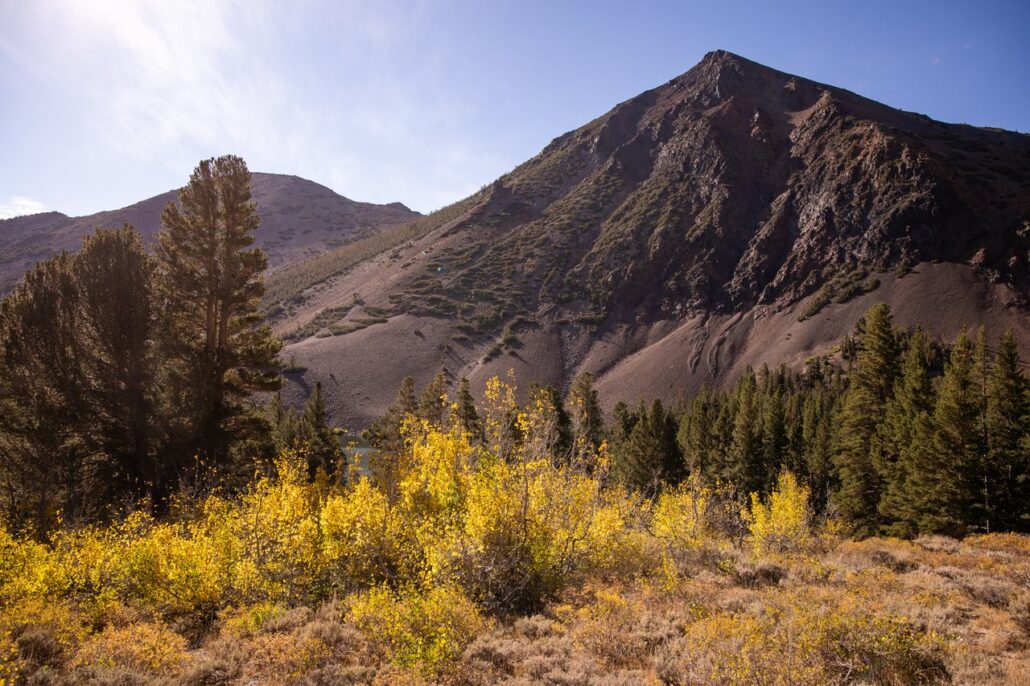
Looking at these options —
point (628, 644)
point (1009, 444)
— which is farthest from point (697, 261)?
point (628, 644)

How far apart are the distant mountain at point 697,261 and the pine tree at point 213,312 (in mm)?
69461

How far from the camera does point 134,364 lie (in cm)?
2034

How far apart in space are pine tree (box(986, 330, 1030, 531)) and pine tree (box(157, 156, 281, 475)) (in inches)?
1472

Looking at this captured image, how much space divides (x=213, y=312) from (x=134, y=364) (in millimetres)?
3790

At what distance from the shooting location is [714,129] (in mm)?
169750

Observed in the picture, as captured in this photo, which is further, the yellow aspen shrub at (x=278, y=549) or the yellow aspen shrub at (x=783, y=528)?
the yellow aspen shrub at (x=783, y=528)

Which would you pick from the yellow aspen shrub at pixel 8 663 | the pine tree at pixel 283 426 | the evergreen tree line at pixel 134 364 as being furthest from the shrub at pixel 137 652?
the pine tree at pixel 283 426

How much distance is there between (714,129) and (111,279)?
187m

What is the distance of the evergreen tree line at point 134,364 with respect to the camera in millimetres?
18688

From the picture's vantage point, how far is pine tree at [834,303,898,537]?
30.2 metres

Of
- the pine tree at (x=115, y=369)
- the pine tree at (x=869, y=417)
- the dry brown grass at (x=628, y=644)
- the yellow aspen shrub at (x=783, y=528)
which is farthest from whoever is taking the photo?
the pine tree at (x=869, y=417)

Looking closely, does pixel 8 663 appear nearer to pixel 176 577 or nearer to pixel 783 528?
pixel 176 577

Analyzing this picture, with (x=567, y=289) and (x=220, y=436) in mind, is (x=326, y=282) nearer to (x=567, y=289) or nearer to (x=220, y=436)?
(x=567, y=289)

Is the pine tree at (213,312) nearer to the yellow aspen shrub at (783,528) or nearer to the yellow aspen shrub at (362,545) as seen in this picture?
the yellow aspen shrub at (362,545)
